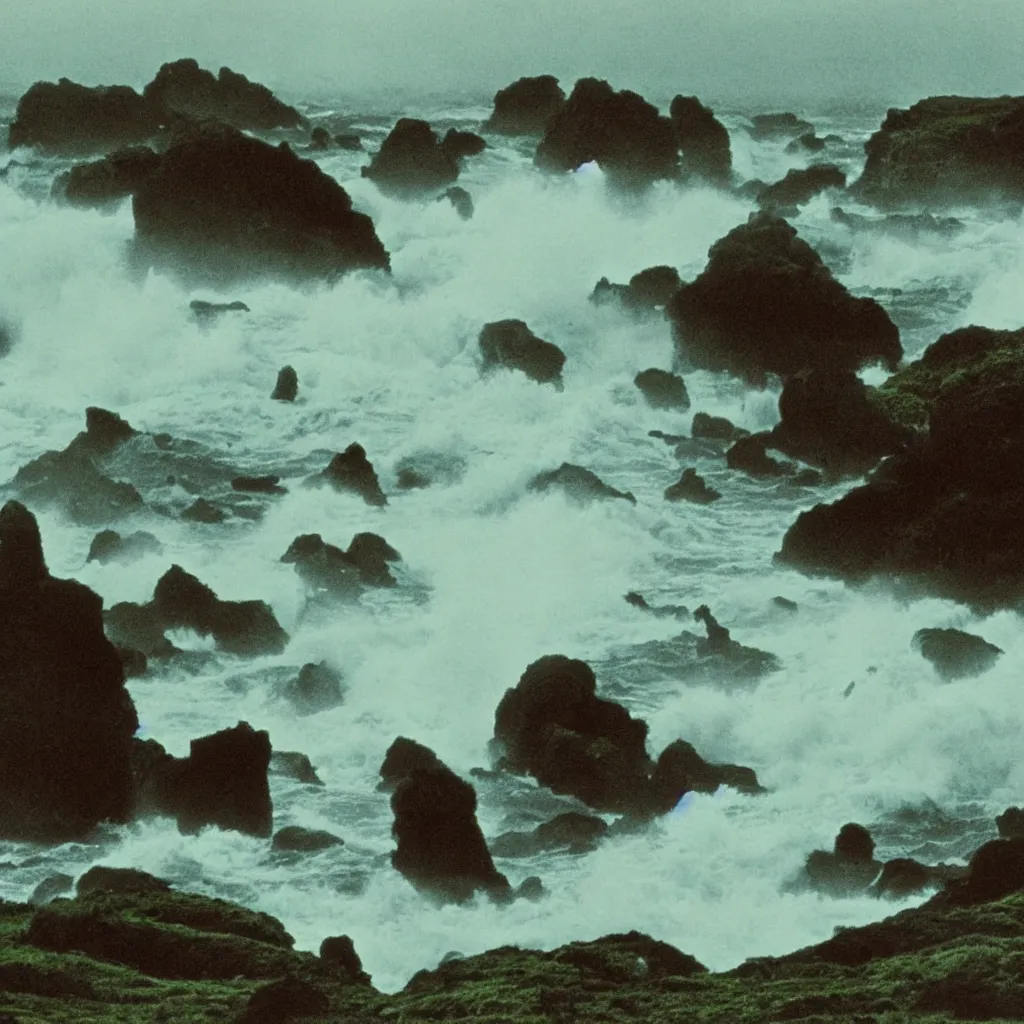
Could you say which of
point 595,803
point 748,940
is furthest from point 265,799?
point 748,940

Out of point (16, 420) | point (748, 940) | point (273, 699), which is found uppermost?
point (16, 420)

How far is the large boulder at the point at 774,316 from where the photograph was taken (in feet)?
183

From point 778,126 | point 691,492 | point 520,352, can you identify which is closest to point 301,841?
point 691,492

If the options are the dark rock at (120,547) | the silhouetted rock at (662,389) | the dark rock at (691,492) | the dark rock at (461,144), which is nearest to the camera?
the dark rock at (120,547)

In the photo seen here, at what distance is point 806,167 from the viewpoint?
241ft

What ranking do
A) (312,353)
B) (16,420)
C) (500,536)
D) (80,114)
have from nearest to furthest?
(500,536)
(16,420)
(312,353)
(80,114)

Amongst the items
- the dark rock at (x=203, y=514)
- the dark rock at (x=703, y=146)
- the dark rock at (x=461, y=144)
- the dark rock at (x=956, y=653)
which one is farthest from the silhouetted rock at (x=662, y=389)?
the dark rock at (x=461, y=144)

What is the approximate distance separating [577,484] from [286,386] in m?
7.13

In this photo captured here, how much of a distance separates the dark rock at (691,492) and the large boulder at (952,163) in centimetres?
2022

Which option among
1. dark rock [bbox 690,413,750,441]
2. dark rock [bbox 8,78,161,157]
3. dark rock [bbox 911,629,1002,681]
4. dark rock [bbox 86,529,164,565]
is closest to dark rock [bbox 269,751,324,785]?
dark rock [bbox 86,529,164,565]

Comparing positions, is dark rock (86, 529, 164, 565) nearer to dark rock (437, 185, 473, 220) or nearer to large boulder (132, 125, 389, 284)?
large boulder (132, 125, 389, 284)

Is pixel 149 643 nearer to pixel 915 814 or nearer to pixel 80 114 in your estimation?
pixel 915 814

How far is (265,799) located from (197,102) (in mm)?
41811

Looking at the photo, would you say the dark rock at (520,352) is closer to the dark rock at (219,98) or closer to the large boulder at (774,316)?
the large boulder at (774,316)
